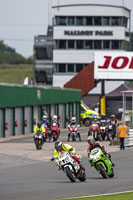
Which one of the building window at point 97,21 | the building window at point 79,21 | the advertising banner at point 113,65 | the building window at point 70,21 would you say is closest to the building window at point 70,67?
the building window at point 70,21

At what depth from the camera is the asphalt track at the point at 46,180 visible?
15.9m

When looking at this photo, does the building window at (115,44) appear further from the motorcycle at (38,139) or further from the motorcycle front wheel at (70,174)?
the motorcycle front wheel at (70,174)

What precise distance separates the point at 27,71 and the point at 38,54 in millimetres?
60504

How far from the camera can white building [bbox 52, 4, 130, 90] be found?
3981 inches

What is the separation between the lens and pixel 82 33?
334 feet

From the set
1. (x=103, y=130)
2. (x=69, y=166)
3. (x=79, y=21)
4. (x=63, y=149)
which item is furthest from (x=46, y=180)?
(x=79, y=21)

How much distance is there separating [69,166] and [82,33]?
3342 inches

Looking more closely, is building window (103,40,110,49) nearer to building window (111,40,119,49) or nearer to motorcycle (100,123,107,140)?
building window (111,40,119,49)

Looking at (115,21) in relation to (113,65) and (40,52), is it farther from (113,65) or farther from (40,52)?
(113,65)

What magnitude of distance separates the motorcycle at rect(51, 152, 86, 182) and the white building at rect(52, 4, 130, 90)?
270 ft

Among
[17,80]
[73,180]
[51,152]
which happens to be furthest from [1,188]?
[17,80]

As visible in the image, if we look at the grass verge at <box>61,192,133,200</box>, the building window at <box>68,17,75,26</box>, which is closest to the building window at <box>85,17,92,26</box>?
the building window at <box>68,17,75,26</box>

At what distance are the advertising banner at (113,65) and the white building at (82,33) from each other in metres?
35.6

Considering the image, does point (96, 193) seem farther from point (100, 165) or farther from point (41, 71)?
point (41, 71)
